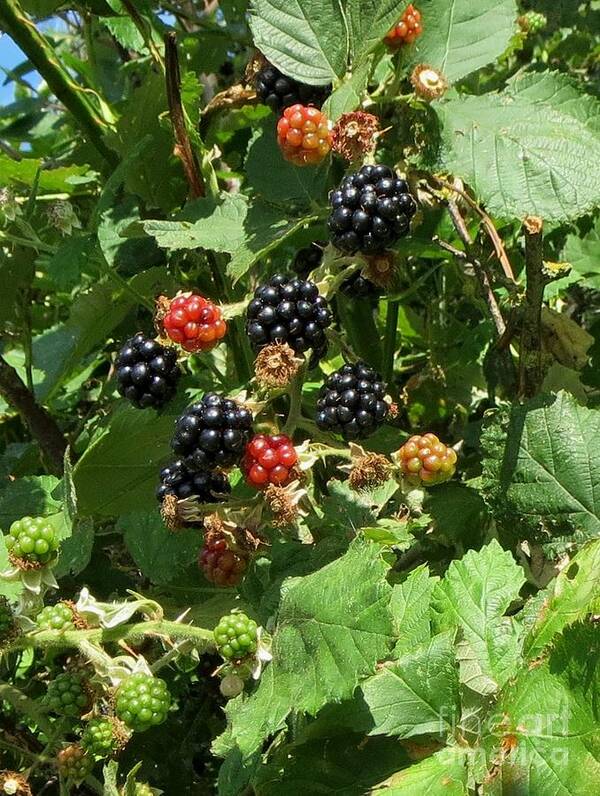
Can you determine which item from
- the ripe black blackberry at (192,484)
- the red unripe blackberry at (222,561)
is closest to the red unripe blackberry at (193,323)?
the ripe black blackberry at (192,484)

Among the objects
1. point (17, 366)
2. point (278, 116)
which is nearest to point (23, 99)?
point (17, 366)

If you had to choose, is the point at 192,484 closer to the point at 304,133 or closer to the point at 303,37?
the point at 304,133

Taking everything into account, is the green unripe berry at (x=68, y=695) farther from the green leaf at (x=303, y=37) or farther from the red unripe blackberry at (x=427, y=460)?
the green leaf at (x=303, y=37)

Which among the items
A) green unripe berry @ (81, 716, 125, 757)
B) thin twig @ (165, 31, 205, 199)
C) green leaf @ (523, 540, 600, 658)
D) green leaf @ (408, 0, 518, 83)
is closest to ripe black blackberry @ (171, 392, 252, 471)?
green unripe berry @ (81, 716, 125, 757)

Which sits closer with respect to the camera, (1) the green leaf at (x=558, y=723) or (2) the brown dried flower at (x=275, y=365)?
(1) the green leaf at (x=558, y=723)

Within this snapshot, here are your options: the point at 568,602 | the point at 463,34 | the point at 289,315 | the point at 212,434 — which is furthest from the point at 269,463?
the point at 463,34

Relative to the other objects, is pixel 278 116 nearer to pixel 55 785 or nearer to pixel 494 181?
pixel 494 181
